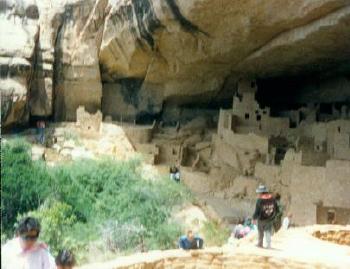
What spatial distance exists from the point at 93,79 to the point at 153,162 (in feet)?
13.2

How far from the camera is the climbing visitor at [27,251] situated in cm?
295

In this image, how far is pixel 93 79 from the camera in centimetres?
1838

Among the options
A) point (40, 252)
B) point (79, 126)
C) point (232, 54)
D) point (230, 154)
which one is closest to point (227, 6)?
point (232, 54)

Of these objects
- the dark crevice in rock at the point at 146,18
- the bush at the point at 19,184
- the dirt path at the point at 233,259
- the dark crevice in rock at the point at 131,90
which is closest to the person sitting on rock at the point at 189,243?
the dirt path at the point at 233,259

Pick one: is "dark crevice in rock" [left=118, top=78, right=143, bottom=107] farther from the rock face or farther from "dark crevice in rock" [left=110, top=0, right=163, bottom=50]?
"dark crevice in rock" [left=110, top=0, right=163, bottom=50]

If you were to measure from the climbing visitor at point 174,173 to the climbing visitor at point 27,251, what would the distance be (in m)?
11.6

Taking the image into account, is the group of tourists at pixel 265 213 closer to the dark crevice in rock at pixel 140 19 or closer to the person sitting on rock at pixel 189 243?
the person sitting on rock at pixel 189 243

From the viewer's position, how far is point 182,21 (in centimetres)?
1390

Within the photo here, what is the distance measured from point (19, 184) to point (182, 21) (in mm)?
5087

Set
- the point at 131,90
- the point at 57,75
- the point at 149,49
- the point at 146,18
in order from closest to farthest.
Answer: the point at 146,18, the point at 149,49, the point at 57,75, the point at 131,90

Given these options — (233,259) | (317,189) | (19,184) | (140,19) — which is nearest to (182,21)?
(140,19)

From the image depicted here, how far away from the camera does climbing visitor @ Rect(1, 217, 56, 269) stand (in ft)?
9.68

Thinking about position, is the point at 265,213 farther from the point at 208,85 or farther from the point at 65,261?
the point at 208,85

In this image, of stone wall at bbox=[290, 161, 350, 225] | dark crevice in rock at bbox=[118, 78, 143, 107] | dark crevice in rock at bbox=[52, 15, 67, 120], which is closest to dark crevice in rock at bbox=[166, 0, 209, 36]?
stone wall at bbox=[290, 161, 350, 225]
